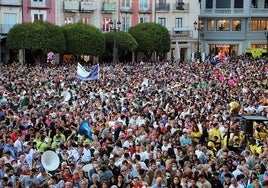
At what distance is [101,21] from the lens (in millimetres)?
59906

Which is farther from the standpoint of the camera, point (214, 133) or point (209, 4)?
point (209, 4)

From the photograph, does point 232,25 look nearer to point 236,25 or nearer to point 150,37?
point 236,25

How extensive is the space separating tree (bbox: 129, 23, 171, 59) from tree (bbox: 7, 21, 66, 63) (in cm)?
972

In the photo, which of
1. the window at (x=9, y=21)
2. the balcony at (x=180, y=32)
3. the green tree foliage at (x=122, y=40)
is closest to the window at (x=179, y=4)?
the balcony at (x=180, y=32)

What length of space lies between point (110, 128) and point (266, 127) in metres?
5.09

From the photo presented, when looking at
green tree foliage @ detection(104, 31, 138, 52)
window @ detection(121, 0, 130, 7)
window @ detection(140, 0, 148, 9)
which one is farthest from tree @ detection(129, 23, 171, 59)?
window @ detection(140, 0, 148, 9)

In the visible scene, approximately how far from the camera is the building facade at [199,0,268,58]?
69.1 metres

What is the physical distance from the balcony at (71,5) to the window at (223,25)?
19.7m

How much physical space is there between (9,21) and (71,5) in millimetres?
6314

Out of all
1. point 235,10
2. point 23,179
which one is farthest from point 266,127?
point 235,10

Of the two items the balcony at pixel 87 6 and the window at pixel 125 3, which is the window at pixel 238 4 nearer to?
the window at pixel 125 3

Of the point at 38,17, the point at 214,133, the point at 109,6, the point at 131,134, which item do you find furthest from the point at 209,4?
the point at 131,134

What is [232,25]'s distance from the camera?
2739 inches

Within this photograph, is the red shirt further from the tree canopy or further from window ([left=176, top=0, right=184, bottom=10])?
window ([left=176, top=0, right=184, bottom=10])
